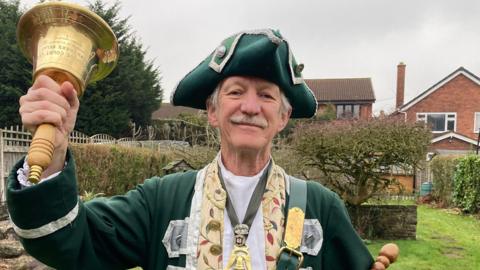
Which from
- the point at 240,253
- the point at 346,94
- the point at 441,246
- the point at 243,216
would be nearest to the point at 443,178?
the point at 441,246

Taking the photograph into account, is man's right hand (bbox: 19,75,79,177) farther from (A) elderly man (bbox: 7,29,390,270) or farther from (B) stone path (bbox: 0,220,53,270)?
(B) stone path (bbox: 0,220,53,270)

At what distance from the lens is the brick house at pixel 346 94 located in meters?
40.5

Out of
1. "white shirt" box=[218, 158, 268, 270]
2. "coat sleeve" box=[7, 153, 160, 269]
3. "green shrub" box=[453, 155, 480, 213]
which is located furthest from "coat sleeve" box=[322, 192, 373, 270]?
"green shrub" box=[453, 155, 480, 213]

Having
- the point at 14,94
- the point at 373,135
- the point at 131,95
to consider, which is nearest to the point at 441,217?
the point at 373,135

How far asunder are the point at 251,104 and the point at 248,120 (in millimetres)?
66

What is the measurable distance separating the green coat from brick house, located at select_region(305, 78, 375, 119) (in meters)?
36.7

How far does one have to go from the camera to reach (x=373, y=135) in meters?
10.4

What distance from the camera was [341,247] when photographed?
218 centimetres

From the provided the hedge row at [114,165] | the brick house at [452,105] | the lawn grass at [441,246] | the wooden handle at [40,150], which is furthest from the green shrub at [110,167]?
the brick house at [452,105]

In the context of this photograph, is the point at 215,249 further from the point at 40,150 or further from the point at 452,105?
the point at 452,105

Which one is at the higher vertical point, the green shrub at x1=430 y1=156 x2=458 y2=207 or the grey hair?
the grey hair

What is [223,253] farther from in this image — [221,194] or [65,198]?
[65,198]

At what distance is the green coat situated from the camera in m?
1.58

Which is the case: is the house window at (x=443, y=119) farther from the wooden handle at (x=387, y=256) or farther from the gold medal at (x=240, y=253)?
the gold medal at (x=240, y=253)
